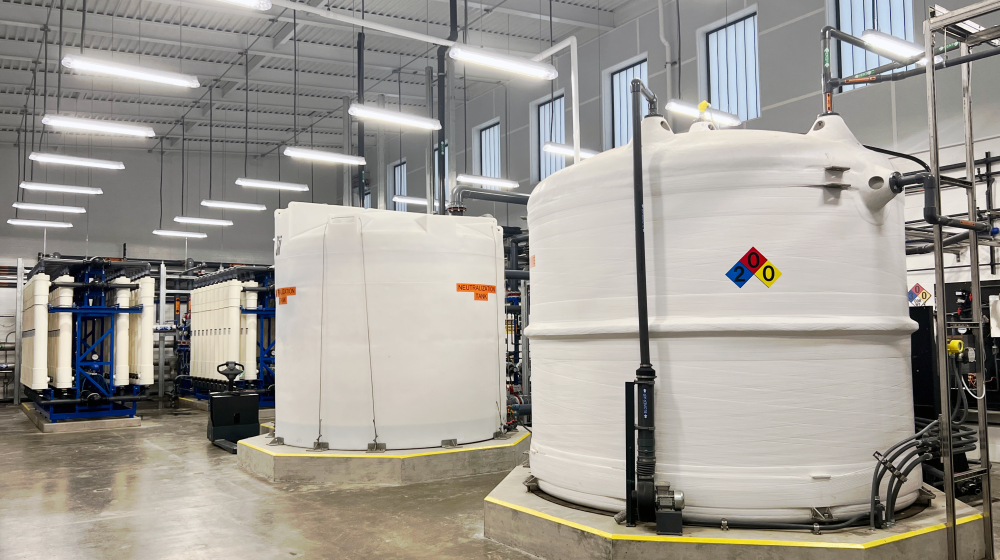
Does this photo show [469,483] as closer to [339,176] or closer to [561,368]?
[561,368]

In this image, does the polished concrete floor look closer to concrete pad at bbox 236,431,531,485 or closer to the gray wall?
concrete pad at bbox 236,431,531,485

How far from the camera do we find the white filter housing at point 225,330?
558 inches

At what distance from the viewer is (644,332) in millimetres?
4383

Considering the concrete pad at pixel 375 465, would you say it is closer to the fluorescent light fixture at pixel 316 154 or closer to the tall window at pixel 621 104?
the fluorescent light fixture at pixel 316 154

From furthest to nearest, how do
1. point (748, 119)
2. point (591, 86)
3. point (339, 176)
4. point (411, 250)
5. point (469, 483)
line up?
point (339, 176) → point (591, 86) → point (748, 119) → point (411, 250) → point (469, 483)

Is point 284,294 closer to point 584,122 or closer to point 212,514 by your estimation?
point 212,514

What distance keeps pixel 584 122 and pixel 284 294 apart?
447 inches

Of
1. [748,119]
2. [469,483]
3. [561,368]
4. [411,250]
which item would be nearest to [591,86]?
[748,119]

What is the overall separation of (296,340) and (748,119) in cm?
998

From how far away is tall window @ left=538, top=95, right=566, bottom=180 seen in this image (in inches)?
735

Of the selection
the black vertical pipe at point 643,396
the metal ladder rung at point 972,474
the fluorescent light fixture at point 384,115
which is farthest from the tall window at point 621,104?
the metal ladder rung at point 972,474

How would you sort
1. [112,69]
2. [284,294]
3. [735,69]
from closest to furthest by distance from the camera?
[284,294]
[112,69]
[735,69]

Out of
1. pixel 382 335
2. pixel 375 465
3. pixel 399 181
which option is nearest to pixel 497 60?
pixel 382 335

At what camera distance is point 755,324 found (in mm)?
4266
